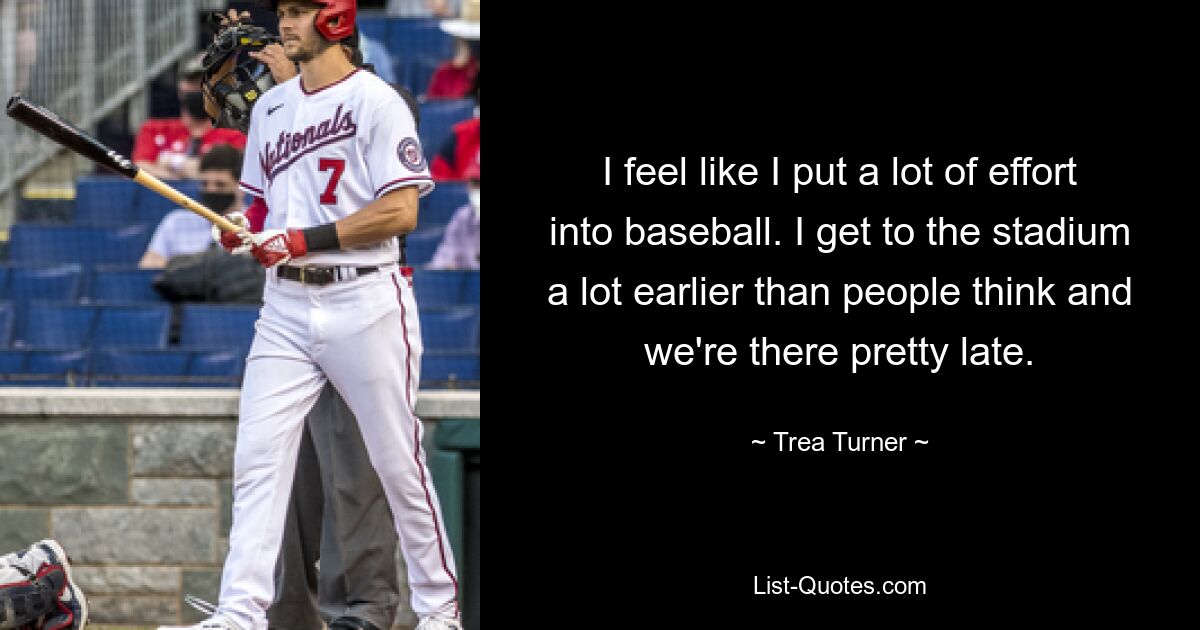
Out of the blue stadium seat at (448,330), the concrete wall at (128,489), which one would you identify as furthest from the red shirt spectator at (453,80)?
the concrete wall at (128,489)

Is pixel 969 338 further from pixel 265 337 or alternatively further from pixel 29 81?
pixel 29 81

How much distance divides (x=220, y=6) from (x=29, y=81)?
133 centimetres

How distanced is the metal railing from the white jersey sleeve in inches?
177

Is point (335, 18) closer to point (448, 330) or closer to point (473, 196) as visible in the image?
point (448, 330)

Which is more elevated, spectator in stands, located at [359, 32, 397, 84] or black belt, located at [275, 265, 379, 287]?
spectator in stands, located at [359, 32, 397, 84]

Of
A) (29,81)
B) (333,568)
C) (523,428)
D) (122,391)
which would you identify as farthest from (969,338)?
(29,81)

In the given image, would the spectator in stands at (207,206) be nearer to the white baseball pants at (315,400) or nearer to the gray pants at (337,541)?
the gray pants at (337,541)

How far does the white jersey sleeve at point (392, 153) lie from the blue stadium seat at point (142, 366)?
84.8 inches

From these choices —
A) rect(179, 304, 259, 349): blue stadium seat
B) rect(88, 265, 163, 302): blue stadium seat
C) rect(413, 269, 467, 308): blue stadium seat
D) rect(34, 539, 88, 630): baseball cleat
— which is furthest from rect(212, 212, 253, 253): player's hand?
rect(88, 265, 163, 302): blue stadium seat

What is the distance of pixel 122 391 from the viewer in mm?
6992

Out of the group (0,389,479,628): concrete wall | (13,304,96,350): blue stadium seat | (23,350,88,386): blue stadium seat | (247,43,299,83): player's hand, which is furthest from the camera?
(13,304,96,350): blue stadium seat

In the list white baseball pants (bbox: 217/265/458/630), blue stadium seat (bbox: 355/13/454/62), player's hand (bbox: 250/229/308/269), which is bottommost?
white baseball pants (bbox: 217/265/458/630)

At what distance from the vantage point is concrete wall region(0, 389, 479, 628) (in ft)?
22.5

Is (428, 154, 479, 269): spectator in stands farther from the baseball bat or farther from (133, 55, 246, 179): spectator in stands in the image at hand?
the baseball bat
